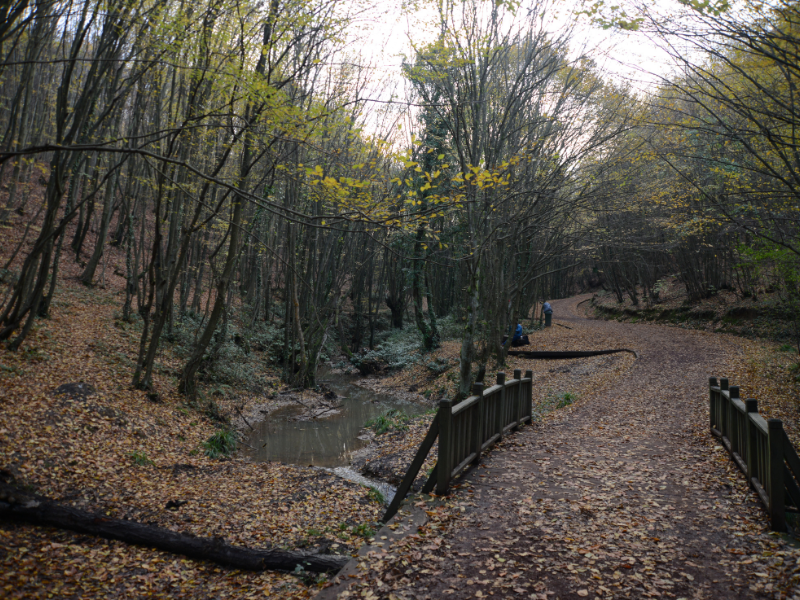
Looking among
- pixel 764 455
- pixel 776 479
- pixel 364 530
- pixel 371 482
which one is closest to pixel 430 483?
pixel 364 530

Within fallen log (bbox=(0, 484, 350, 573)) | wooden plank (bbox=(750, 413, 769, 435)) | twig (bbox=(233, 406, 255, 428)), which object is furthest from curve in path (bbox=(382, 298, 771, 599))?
twig (bbox=(233, 406, 255, 428))

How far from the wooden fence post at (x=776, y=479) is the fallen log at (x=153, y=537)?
13.9 feet

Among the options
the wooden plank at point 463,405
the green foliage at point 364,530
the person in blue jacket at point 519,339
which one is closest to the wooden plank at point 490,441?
the wooden plank at point 463,405

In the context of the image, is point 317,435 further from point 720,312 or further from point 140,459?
point 720,312

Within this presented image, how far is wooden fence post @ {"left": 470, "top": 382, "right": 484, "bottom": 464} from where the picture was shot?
6.21 meters

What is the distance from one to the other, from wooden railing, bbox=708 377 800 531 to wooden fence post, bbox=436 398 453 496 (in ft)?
10.1

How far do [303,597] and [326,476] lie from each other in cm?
333

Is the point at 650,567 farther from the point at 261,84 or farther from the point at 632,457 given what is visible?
the point at 261,84

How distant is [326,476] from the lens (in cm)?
759

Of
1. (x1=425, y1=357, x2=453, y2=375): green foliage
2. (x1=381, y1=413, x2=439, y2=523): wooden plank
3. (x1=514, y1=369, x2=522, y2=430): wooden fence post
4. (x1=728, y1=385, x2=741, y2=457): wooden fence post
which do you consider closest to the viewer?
(x1=381, y1=413, x2=439, y2=523): wooden plank

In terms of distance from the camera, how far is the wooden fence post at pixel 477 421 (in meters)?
6.21

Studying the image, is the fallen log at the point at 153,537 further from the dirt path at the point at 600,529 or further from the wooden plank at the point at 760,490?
the wooden plank at the point at 760,490

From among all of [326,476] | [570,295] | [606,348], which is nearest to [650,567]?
[326,476]

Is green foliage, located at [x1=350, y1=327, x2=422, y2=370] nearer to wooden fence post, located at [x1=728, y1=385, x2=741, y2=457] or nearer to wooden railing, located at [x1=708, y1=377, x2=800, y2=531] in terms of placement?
wooden fence post, located at [x1=728, y1=385, x2=741, y2=457]
